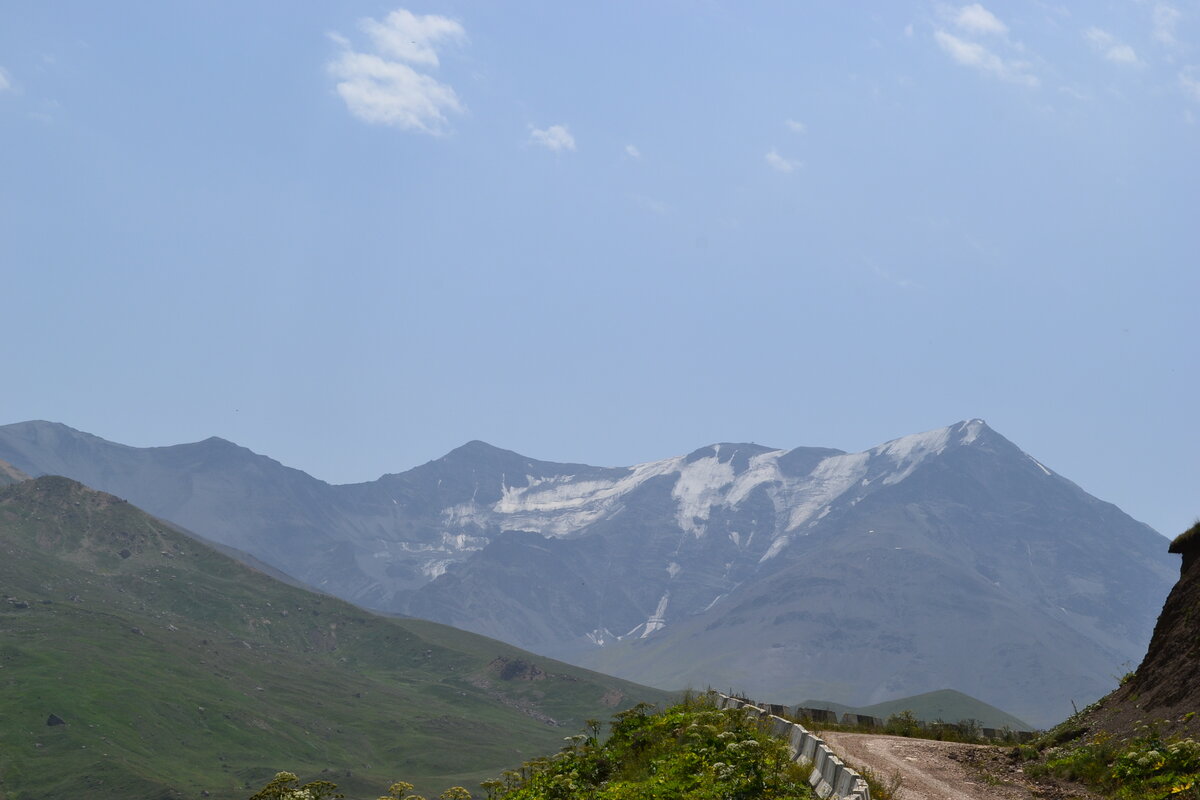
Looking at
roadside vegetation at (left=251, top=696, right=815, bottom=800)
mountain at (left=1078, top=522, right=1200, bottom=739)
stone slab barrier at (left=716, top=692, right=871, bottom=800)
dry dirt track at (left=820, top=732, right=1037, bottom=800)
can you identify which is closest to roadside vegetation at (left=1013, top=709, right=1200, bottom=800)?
mountain at (left=1078, top=522, right=1200, bottom=739)

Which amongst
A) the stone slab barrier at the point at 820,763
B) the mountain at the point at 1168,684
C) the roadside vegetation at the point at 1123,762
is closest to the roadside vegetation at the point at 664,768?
the stone slab barrier at the point at 820,763

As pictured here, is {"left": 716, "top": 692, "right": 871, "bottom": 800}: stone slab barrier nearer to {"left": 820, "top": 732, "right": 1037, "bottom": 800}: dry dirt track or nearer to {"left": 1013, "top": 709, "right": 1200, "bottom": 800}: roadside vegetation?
{"left": 820, "top": 732, "right": 1037, "bottom": 800}: dry dirt track

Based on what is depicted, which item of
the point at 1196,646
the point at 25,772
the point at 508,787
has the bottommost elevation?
the point at 25,772

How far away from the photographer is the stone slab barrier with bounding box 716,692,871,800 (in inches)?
877

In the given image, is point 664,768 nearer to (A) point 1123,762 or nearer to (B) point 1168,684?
(A) point 1123,762

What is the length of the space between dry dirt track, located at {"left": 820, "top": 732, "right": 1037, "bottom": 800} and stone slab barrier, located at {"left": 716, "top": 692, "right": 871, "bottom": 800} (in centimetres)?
130

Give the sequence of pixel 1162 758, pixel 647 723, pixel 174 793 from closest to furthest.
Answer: pixel 1162 758 < pixel 647 723 < pixel 174 793

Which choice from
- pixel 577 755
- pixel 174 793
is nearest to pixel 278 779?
pixel 577 755

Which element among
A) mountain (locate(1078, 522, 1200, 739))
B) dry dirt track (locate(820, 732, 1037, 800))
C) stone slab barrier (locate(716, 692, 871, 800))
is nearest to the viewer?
stone slab barrier (locate(716, 692, 871, 800))

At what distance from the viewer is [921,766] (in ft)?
98.1

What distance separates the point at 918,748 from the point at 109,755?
18486 cm

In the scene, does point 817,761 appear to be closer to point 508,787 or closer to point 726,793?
point 726,793

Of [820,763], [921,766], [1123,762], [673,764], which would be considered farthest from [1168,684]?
[673,764]

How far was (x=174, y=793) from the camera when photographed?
553 feet
